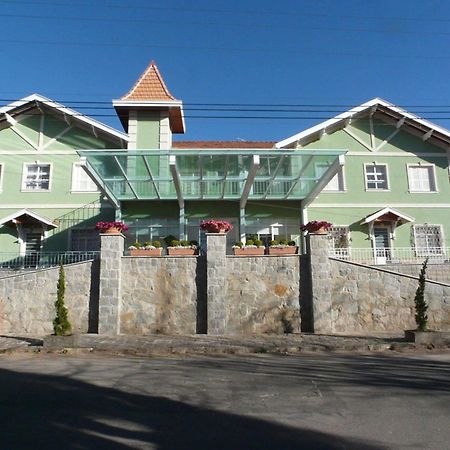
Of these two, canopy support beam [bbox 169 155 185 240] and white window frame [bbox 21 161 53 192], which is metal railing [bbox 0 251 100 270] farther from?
canopy support beam [bbox 169 155 185 240]

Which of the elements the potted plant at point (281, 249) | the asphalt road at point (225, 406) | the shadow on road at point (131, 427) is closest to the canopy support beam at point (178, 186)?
the potted plant at point (281, 249)

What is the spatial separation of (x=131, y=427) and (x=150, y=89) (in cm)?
1903

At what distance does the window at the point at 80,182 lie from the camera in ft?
70.1

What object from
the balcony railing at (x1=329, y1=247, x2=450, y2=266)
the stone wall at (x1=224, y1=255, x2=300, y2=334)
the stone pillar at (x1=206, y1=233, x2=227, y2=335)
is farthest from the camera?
the balcony railing at (x1=329, y1=247, x2=450, y2=266)

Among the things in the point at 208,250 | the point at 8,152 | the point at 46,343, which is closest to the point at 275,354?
the point at 208,250

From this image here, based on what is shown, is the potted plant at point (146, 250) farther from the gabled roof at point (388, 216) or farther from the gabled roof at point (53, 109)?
the gabled roof at point (388, 216)

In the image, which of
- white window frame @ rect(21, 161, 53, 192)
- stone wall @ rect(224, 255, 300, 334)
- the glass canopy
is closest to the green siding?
the glass canopy

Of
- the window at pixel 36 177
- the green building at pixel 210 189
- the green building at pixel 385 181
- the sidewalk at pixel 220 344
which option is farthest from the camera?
the green building at pixel 385 181

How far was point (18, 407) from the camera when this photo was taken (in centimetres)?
533

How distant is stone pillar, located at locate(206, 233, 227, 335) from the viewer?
1315 centimetres

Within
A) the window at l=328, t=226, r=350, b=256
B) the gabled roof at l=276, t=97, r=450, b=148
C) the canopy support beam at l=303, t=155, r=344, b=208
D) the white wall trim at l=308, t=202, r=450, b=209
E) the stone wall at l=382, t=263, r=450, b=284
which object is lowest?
the stone wall at l=382, t=263, r=450, b=284

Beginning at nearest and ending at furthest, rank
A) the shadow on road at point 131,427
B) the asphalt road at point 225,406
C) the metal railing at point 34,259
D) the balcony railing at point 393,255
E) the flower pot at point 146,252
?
the shadow on road at point 131,427 → the asphalt road at point 225,406 → the flower pot at point 146,252 → the metal railing at point 34,259 → the balcony railing at point 393,255

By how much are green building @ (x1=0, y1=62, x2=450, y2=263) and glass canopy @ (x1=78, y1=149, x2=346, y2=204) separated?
0.38 ft

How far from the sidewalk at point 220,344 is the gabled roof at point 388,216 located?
30.9ft
